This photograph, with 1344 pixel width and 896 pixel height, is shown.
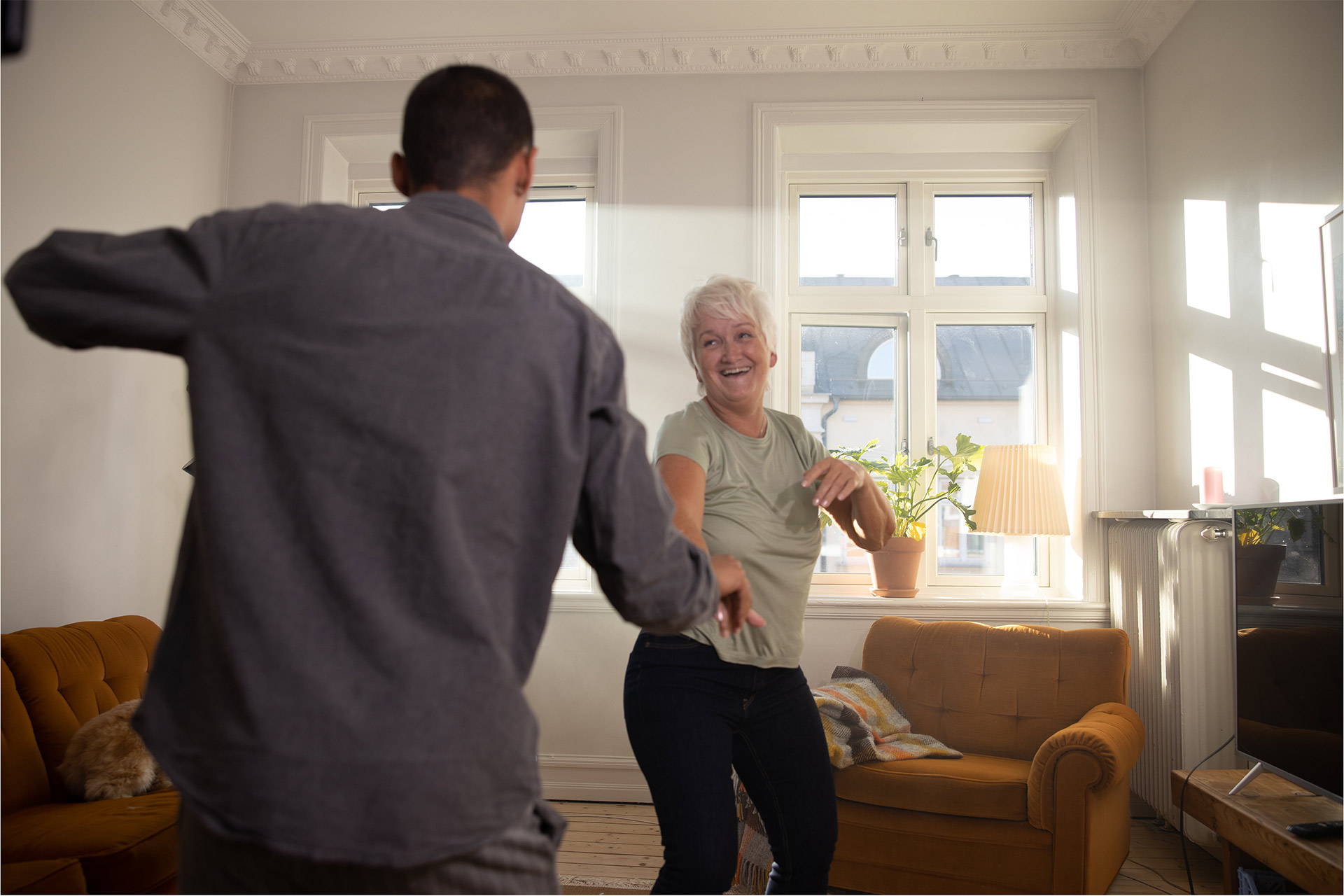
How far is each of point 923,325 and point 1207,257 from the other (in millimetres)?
1160

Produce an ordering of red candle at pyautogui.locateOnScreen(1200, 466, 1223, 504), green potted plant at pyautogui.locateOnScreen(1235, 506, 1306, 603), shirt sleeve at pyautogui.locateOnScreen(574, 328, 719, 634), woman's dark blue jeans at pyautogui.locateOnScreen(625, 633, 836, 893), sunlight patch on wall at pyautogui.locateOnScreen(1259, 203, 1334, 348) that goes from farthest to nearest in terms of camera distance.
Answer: red candle at pyautogui.locateOnScreen(1200, 466, 1223, 504) → sunlight patch on wall at pyautogui.locateOnScreen(1259, 203, 1334, 348) → green potted plant at pyautogui.locateOnScreen(1235, 506, 1306, 603) → woman's dark blue jeans at pyautogui.locateOnScreen(625, 633, 836, 893) → shirt sleeve at pyautogui.locateOnScreen(574, 328, 719, 634)

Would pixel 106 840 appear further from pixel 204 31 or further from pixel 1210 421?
pixel 1210 421

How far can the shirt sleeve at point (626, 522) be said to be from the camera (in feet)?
2.67

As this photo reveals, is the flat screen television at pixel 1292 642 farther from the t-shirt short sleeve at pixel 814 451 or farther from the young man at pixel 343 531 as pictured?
the young man at pixel 343 531

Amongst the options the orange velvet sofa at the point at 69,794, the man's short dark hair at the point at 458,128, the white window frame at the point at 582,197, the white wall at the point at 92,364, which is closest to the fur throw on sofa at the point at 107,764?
the orange velvet sofa at the point at 69,794

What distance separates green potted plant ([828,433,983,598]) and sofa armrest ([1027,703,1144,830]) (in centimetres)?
115

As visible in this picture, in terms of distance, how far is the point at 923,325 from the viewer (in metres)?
3.88

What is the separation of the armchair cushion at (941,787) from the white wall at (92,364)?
262 cm

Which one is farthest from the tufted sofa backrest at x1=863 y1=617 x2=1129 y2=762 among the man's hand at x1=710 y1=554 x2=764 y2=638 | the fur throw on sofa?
the fur throw on sofa

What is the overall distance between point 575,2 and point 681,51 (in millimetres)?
495

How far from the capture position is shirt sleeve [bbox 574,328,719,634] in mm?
814

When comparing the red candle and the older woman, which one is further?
the red candle

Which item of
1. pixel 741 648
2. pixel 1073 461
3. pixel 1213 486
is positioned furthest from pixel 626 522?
pixel 1073 461

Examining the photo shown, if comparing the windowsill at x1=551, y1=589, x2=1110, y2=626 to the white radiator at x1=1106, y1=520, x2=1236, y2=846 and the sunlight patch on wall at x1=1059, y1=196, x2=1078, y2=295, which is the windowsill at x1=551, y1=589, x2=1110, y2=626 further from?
the sunlight patch on wall at x1=1059, y1=196, x2=1078, y2=295
